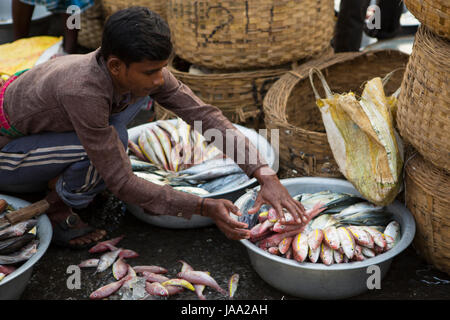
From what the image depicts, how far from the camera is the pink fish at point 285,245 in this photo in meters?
2.28

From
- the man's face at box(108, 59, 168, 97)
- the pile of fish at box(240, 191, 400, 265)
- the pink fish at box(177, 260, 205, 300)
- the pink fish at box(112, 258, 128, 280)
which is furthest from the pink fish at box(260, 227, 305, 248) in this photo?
the man's face at box(108, 59, 168, 97)

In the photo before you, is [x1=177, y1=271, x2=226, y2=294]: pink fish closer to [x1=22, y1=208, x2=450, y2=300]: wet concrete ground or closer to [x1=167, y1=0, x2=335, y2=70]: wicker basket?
[x1=22, y1=208, x2=450, y2=300]: wet concrete ground

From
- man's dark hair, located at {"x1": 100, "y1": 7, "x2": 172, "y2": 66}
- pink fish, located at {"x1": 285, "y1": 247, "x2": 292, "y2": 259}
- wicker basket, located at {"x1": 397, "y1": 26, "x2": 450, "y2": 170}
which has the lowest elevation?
pink fish, located at {"x1": 285, "y1": 247, "x2": 292, "y2": 259}

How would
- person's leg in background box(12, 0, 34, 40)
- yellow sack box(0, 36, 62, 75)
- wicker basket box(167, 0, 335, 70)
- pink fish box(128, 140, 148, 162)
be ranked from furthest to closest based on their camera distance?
1. person's leg in background box(12, 0, 34, 40)
2. yellow sack box(0, 36, 62, 75)
3. wicker basket box(167, 0, 335, 70)
4. pink fish box(128, 140, 148, 162)

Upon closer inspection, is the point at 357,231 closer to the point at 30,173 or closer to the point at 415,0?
the point at 415,0

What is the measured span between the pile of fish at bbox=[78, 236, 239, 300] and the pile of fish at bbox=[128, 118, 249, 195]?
525 millimetres

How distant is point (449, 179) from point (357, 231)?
1.56ft

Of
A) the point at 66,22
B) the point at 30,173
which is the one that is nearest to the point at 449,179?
the point at 30,173

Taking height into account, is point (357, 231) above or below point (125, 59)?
below

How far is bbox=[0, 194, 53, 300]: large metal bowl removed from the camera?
2.15 m

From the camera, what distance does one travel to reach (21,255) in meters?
2.29

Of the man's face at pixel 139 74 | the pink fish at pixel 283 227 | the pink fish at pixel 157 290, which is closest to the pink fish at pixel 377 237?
the pink fish at pixel 283 227

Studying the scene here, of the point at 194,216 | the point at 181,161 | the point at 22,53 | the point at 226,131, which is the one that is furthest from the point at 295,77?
the point at 22,53

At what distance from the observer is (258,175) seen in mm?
2410
